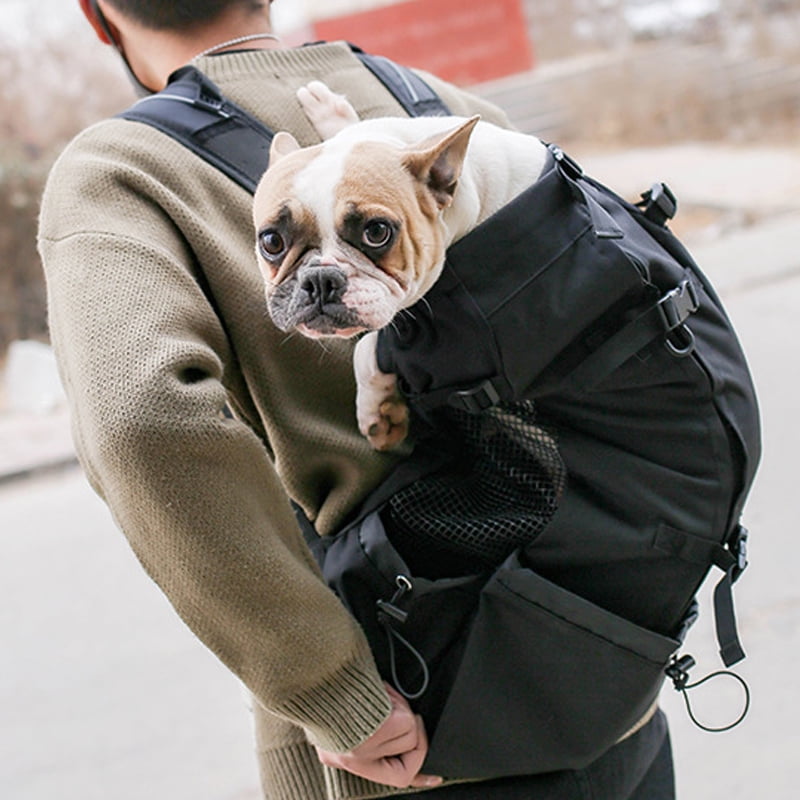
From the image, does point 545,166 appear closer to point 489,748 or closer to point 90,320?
point 90,320

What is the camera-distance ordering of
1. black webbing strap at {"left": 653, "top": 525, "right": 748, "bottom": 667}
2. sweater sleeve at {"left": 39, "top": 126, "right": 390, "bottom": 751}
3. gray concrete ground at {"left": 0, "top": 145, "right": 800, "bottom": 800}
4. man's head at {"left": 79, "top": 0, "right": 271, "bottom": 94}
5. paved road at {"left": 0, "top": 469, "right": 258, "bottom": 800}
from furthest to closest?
1. paved road at {"left": 0, "top": 469, "right": 258, "bottom": 800}
2. gray concrete ground at {"left": 0, "top": 145, "right": 800, "bottom": 800}
3. man's head at {"left": 79, "top": 0, "right": 271, "bottom": 94}
4. black webbing strap at {"left": 653, "top": 525, "right": 748, "bottom": 667}
5. sweater sleeve at {"left": 39, "top": 126, "right": 390, "bottom": 751}

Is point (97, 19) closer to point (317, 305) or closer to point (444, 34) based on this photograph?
point (317, 305)

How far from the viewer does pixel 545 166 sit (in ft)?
3.56

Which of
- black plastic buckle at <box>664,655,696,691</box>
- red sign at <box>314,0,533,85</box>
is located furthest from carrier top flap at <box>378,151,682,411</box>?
red sign at <box>314,0,533,85</box>

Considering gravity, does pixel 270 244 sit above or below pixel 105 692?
above

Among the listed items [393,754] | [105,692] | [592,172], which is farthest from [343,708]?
[592,172]

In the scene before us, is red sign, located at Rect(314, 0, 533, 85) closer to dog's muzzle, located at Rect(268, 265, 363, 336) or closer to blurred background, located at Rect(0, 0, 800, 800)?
blurred background, located at Rect(0, 0, 800, 800)

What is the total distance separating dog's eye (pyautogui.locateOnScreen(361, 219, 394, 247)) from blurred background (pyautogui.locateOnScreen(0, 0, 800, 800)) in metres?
Answer: 0.75

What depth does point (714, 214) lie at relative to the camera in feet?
24.6

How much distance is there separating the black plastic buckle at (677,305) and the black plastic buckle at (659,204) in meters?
0.11

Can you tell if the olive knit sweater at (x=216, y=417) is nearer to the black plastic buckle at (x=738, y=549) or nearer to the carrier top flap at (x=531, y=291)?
the carrier top flap at (x=531, y=291)

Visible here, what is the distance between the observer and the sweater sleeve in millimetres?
963

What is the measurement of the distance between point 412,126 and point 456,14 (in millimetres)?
8351

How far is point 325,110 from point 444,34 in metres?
8.14
